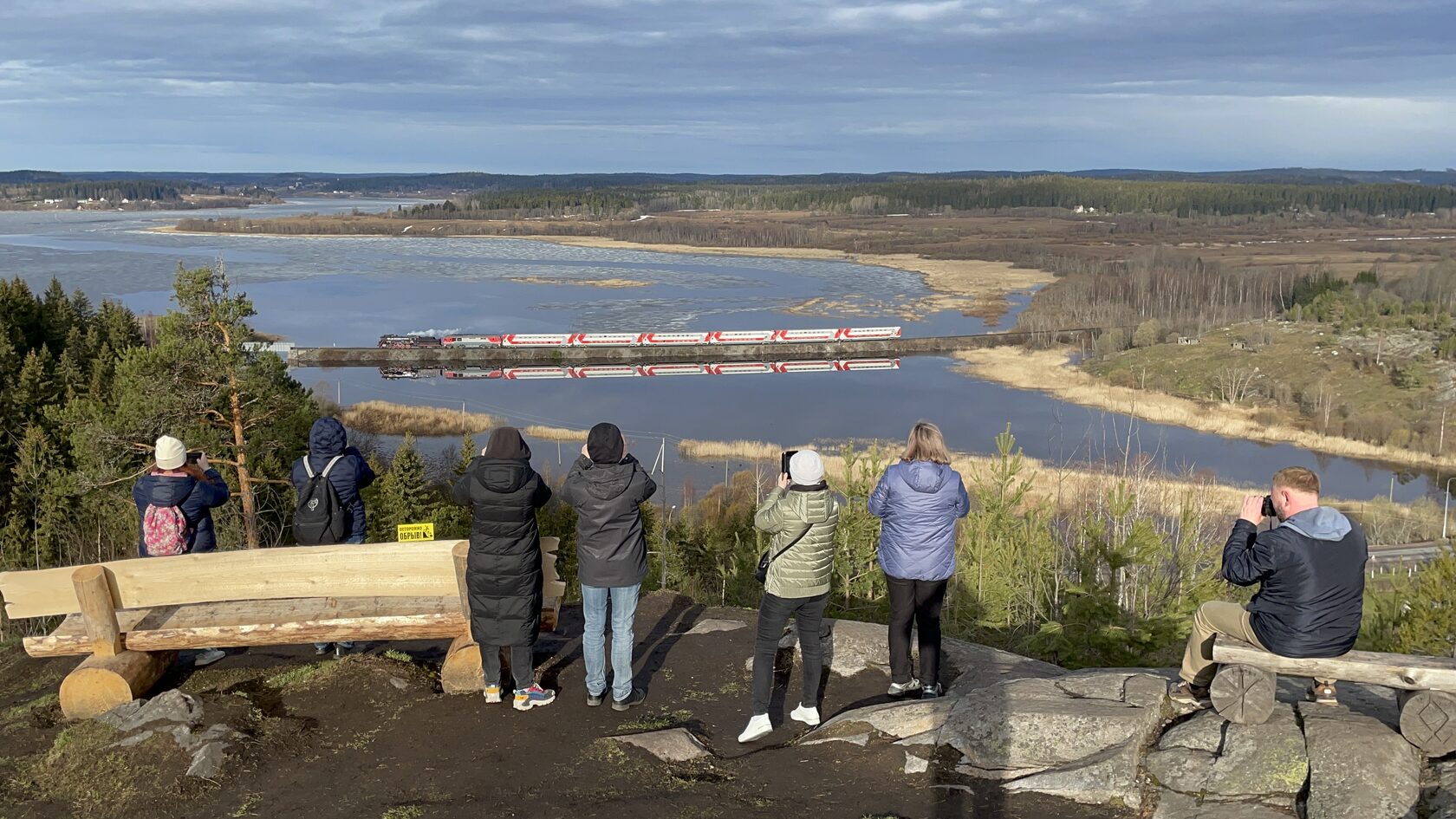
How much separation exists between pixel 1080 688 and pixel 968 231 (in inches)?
5991

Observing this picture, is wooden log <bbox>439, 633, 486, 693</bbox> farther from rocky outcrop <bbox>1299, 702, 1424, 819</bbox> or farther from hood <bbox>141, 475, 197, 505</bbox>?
rocky outcrop <bbox>1299, 702, 1424, 819</bbox>

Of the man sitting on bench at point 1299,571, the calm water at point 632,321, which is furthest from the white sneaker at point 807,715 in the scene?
the calm water at point 632,321

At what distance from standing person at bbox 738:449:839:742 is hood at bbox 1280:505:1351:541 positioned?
2.17m

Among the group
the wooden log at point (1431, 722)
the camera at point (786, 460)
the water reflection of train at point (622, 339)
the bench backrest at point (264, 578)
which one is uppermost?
the camera at point (786, 460)

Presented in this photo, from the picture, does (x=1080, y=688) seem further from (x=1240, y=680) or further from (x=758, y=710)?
(x=758, y=710)

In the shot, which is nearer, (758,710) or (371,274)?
(758,710)

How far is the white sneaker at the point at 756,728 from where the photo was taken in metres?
5.89

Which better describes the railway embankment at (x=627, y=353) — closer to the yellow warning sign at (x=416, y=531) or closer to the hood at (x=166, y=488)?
the hood at (x=166, y=488)

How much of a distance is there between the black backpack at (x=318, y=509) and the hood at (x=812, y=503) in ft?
10.5

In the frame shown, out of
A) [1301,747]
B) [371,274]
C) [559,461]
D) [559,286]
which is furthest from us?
[371,274]

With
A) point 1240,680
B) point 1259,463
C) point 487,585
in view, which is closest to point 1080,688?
point 1240,680

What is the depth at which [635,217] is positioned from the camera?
17750cm

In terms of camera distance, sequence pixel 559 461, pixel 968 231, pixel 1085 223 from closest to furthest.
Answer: pixel 559 461 < pixel 968 231 < pixel 1085 223

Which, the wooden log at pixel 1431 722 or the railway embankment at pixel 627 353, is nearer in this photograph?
the wooden log at pixel 1431 722
